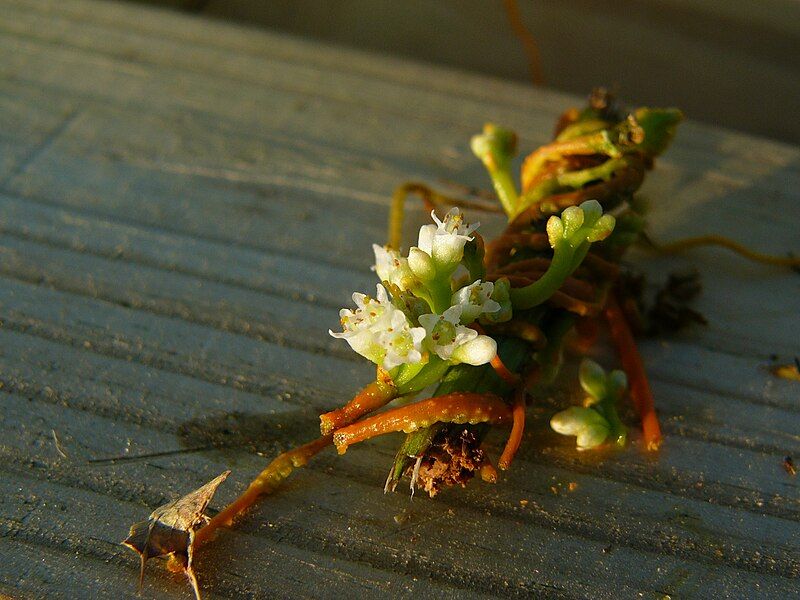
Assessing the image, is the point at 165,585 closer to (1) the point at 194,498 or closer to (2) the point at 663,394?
(1) the point at 194,498

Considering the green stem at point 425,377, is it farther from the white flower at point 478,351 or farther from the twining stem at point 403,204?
the twining stem at point 403,204

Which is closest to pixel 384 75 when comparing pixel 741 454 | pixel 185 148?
pixel 185 148

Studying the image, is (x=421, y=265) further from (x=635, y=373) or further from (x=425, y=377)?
(x=635, y=373)

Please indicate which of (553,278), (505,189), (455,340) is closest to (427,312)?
(455,340)

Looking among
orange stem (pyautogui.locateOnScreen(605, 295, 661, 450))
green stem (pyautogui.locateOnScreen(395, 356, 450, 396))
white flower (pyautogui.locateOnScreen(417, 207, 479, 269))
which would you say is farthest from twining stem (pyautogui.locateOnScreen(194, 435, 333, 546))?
orange stem (pyautogui.locateOnScreen(605, 295, 661, 450))

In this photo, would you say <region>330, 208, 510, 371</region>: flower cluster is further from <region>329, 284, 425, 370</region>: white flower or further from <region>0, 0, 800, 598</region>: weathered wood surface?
<region>0, 0, 800, 598</region>: weathered wood surface

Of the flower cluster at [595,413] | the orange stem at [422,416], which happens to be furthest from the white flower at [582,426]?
the orange stem at [422,416]

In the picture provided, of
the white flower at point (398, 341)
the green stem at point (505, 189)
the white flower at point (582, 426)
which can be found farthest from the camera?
the green stem at point (505, 189)
